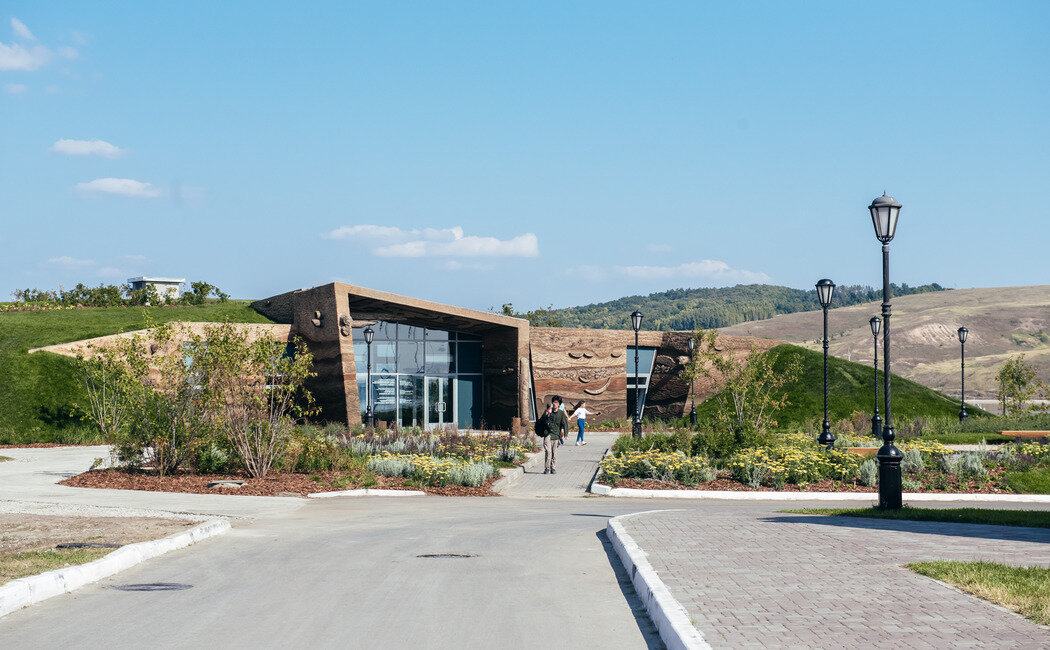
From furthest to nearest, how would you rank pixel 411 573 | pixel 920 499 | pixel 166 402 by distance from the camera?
pixel 166 402 → pixel 920 499 → pixel 411 573

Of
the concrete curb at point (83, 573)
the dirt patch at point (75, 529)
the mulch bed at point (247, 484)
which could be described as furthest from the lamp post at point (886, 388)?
the dirt patch at point (75, 529)

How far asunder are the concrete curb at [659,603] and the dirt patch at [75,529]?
5740 mm

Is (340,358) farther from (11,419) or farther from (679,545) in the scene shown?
(679,545)

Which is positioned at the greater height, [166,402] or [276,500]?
[166,402]

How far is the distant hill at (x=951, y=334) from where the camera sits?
442ft

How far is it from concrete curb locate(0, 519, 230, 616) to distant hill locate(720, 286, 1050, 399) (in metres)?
122

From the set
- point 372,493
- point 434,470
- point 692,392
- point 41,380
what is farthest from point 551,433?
point 692,392

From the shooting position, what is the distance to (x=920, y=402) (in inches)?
1861

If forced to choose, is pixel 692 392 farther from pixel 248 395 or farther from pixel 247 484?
pixel 247 484

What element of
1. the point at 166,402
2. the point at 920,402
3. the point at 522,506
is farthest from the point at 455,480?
the point at 920,402

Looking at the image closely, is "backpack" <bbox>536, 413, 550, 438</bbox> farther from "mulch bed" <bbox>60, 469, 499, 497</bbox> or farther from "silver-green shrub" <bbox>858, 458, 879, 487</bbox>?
"silver-green shrub" <bbox>858, 458, 879, 487</bbox>

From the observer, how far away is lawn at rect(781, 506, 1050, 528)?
1306cm

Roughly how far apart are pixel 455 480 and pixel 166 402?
265 inches

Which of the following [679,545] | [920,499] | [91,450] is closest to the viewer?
[679,545]
